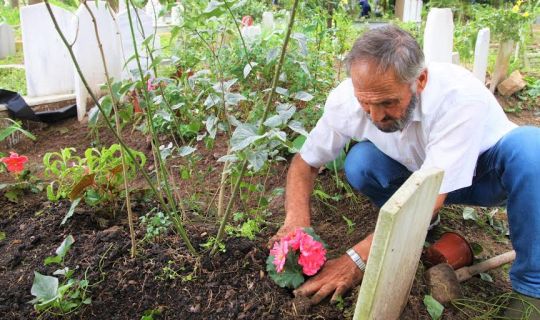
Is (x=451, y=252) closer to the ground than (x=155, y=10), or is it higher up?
closer to the ground

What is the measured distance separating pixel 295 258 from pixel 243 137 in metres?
→ 0.58

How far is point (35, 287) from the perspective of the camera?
60.9 inches

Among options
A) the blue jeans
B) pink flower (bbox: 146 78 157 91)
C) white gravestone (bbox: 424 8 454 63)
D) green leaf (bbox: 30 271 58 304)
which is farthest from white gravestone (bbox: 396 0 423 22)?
green leaf (bbox: 30 271 58 304)

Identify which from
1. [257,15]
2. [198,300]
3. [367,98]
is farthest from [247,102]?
[257,15]

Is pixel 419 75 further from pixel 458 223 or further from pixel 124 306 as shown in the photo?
pixel 124 306

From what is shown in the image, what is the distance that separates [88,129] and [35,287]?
86.9 inches

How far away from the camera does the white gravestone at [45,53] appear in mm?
3688

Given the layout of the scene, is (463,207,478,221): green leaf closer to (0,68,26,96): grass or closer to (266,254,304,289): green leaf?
(266,254,304,289): green leaf

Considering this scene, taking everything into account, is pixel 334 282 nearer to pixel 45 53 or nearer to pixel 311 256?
pixel 311 256

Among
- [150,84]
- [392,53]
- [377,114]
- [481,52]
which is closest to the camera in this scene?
[392,53]

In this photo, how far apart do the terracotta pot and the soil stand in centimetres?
11

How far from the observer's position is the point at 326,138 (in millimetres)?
2168

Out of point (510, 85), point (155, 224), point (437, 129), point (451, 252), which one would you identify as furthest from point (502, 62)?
point (155, 224)

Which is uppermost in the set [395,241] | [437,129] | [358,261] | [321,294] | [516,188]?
[437,129]
